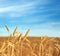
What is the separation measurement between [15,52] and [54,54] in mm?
954

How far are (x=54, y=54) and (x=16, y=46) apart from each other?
1.01 meters

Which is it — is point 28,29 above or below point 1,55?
above

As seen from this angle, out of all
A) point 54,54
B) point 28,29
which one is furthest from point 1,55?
point 54,54

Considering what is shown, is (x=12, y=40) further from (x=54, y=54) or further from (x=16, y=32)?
(x=54, y=54)

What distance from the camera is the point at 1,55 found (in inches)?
88.9

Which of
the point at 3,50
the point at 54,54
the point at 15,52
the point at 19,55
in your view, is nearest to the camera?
the point at 3,50

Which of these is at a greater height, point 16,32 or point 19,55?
point 16,32

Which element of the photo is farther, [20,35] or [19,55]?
[19,55]

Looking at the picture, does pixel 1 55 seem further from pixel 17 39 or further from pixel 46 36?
pixel 46 36

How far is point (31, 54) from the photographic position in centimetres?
261

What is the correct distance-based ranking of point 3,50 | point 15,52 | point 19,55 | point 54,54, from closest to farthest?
point 3,50 < point 15,52 < point 19,55 < point 54,54

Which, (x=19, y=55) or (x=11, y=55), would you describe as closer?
(x=11, y=55)

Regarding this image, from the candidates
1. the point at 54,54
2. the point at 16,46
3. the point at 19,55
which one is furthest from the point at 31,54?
the point at 54,54

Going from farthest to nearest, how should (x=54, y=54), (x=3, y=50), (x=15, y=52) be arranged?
1. (x=54, y=54)
2. (x=15, y=52)
3. (x=3, y=50)
